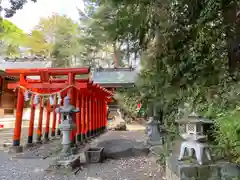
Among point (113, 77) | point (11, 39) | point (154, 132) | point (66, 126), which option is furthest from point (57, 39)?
point (66, 126)

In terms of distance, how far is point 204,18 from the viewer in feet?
12.8

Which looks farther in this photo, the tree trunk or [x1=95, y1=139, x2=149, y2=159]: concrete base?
[x1=95, y1=139, x2=149, y2=159]: concrete base

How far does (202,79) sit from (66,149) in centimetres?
338

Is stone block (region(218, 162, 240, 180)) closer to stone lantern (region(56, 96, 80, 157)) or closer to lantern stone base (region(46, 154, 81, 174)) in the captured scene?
lantern stone base (region(46, 154, 81, 174))

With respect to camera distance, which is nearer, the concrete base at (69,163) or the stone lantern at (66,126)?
the concrete base at (69,163)

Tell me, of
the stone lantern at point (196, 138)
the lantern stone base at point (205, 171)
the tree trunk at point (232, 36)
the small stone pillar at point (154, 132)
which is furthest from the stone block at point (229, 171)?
the small stone pillar at point (154, 132)

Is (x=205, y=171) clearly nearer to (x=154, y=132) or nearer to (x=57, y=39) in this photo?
(x=154, y=132)

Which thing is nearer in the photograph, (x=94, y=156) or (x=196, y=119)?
(x=196, y=119)

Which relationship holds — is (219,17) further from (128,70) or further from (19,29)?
(19,29)

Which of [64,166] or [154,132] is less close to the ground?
[154,132]

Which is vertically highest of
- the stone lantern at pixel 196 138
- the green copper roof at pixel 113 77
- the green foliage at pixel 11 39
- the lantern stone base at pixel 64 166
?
the green foliage at pixel 11 39

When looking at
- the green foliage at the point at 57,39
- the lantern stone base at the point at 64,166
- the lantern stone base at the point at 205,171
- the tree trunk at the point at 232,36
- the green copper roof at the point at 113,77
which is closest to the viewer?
the lantern stone base at the point at 205,171

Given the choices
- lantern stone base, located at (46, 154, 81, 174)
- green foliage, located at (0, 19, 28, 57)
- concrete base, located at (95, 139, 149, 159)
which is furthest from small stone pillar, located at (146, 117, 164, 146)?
green foliage, located at (0, 19, 28, 57)

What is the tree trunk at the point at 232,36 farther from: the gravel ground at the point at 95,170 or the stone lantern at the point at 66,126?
the stone lantern at the point at 66,126
